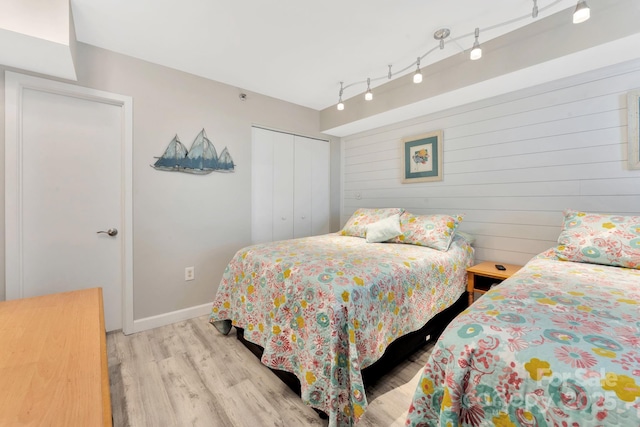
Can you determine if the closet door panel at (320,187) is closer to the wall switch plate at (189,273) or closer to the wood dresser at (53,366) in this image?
the wall switch plate at (189,273)

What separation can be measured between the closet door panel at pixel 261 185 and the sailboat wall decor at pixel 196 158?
350 millimetres

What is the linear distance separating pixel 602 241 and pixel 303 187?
2.84 m

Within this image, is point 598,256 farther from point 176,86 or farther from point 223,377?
point 176,86

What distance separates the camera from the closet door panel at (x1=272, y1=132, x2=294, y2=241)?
3307 mm

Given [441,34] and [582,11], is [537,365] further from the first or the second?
[441,34]

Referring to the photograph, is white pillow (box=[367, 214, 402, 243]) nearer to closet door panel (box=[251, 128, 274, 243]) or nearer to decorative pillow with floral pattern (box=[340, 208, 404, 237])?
decorative pillow with floral pattern (box=[340, 208, 404, 237])

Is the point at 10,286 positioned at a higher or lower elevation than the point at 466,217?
lower

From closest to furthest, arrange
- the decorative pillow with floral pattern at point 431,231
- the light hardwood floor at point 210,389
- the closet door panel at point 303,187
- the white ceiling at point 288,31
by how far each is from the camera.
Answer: the light hardwood floor at point 210,389 < the white ceiling at point 288,31 < the decorative pillow with floral pattern at point 431,231 < the closet door panel at point 303,187

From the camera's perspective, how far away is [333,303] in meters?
1.33

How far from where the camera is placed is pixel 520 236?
2.33m

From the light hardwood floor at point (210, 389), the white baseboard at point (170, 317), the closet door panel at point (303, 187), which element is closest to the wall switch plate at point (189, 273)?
the white baseboard at point (170, 317)

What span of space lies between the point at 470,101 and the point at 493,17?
85cm

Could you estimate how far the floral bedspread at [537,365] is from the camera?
0.61m

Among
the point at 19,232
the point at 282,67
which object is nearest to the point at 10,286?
the point at 19,232
